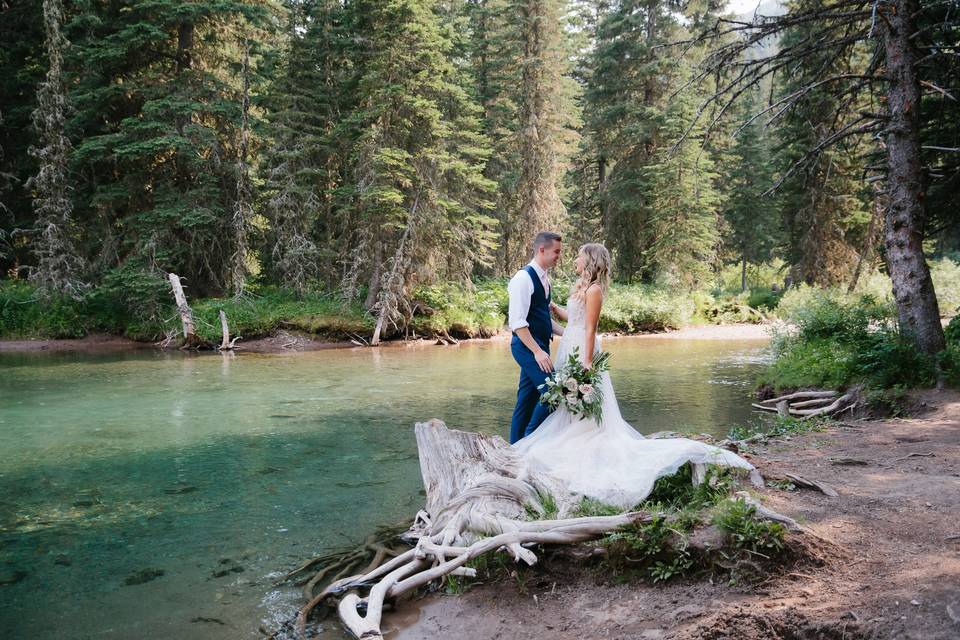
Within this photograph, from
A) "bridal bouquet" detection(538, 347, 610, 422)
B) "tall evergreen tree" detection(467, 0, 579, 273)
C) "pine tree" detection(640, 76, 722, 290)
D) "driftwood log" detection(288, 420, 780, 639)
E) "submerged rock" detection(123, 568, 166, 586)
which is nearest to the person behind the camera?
"driftwood log" detection(288, 420, 780, 639)

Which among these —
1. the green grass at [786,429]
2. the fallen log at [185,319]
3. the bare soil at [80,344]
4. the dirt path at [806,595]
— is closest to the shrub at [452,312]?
the fallen log at [185,319]

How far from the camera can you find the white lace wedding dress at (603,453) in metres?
5.18

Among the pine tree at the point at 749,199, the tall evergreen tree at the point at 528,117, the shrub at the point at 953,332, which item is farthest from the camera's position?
the pine tree at the point at 749,199

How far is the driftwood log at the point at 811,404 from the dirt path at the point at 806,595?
4.35 metres

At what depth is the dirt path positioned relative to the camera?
11.3 feet

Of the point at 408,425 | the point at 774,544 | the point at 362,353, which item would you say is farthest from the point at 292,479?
the point at 362,353

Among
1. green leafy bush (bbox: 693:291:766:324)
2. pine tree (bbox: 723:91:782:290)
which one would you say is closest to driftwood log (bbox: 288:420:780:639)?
green leafy bush (bbox: 693:291:766:324)

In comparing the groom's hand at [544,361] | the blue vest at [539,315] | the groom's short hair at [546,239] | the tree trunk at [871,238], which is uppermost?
the tree trunk at [871,238]

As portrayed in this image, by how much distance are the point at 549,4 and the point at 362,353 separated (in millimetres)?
20700

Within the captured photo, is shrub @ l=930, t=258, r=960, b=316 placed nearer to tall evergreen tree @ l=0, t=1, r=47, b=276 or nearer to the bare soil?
the bare soil

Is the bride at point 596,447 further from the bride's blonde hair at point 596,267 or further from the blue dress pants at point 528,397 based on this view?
the blue dress pants at point 528,397

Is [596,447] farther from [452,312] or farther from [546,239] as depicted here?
[452,312]

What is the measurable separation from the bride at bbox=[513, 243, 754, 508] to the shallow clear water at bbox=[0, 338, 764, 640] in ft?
6.31

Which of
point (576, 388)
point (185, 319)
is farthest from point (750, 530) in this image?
point (185, 319)
